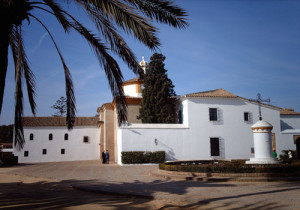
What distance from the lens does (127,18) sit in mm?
4863

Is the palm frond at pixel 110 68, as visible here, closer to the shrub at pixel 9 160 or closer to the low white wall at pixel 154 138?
the low white wall at pixel 154 138

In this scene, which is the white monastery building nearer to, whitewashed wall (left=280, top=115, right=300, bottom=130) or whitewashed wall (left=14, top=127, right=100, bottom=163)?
whitewashed wall (left=280, top=115, right=300, bottom=130)

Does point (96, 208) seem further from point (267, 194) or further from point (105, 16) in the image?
point (267, 194)

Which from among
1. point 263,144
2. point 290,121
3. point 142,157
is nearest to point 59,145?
point 142,157

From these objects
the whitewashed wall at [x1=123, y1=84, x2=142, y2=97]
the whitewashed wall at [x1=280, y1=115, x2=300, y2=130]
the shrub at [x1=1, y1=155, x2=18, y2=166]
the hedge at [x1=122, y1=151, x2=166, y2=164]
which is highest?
the whitewashed wall at [x1=123, y1=84, x2=142, y2=97]

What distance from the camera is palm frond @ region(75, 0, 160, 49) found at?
472 centimetres

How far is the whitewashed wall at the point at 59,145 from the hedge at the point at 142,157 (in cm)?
1451

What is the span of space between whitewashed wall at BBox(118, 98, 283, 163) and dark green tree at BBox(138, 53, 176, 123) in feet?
5.84

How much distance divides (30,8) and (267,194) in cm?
708

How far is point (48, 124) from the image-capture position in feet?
108

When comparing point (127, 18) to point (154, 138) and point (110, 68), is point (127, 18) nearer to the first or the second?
point (110, 68)

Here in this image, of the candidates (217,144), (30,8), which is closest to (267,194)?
(30,8)

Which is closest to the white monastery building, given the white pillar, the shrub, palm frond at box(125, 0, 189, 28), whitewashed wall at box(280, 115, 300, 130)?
whitewashed wall at box(280, 115, 300, 130)

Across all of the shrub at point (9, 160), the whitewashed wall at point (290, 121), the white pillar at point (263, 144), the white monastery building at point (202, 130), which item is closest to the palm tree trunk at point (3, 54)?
the white pillar at point (263, 144)
